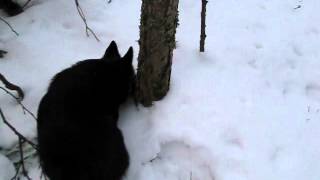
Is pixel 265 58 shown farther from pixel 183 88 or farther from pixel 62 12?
pixel 62 12

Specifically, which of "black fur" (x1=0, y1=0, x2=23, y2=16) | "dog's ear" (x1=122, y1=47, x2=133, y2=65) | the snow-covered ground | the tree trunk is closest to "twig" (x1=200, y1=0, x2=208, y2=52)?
the snow-covered ground

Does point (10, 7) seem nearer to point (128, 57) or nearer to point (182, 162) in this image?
point (128, 57)

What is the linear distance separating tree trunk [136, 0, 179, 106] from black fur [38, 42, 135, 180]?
0.81 ft

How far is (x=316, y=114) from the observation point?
4.23 metres

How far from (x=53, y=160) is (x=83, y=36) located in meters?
2.02

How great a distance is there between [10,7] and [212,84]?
106 inches

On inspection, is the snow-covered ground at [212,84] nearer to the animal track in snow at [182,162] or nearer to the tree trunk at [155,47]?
the animal track in snow at [182,162]

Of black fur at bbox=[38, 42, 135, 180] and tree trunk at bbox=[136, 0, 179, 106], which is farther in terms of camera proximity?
tree trunk at bbox=[136, 0, 179, 106]

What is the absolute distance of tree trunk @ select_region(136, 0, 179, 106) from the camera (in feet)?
12.2

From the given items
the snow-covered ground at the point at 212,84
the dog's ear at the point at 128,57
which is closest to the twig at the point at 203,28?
the snow-covered ground at the point at 212,84

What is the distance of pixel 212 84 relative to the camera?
4.41 m

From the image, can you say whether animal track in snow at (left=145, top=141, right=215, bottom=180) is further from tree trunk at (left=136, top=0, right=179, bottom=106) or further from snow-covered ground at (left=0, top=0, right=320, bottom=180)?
tree trunk at (left=136, top=0, right=179, bottom=106)

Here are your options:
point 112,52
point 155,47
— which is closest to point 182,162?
point 155,47

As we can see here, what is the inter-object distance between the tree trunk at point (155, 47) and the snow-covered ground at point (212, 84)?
17 centimetres
